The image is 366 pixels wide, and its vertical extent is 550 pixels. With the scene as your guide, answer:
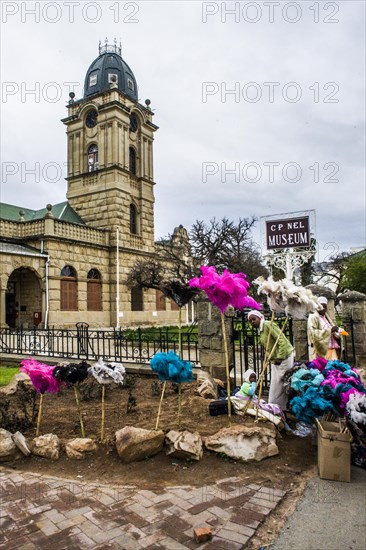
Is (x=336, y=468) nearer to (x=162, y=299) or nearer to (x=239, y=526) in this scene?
(x=239, y=526)

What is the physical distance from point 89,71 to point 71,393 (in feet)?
101

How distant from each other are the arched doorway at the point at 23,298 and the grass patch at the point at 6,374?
1176 cm

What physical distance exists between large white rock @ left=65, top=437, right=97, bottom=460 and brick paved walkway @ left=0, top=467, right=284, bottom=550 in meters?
0.49

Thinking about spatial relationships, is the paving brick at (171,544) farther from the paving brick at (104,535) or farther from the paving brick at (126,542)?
the paving brick at (104,535)

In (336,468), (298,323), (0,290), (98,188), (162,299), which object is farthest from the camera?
(162,299)

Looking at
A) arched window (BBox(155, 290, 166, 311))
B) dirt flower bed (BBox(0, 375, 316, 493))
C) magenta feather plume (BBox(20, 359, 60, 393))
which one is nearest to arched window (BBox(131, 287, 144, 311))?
arched window (BBox(155, 290, 166, 311))

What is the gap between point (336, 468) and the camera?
384 centimetres

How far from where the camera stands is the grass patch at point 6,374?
29.5 ft

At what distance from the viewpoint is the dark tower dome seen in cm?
2973

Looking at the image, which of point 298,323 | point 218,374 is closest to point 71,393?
point 218,374

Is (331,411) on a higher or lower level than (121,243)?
lower

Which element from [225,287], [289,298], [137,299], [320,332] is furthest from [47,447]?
[137,299]

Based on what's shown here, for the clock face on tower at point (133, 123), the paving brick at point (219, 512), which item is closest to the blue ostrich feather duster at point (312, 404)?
the paving brick at point (219, 512)

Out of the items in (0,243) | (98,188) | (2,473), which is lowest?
(2,473)
